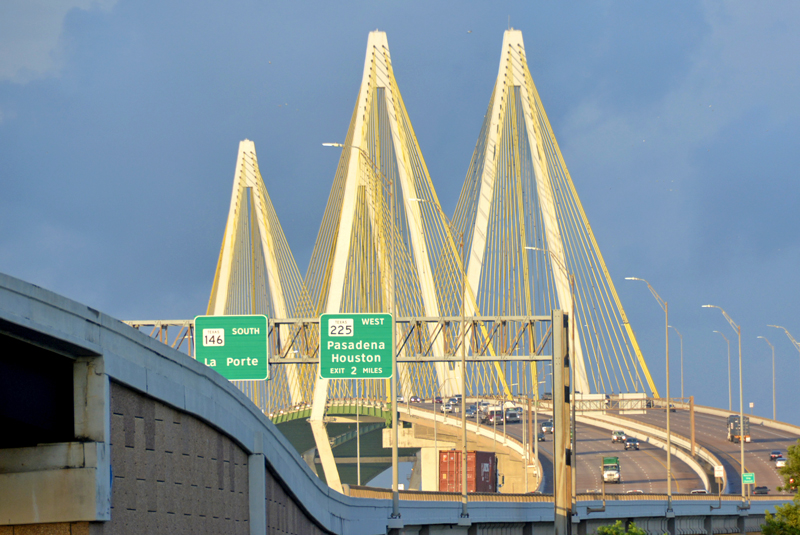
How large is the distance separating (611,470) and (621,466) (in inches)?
352

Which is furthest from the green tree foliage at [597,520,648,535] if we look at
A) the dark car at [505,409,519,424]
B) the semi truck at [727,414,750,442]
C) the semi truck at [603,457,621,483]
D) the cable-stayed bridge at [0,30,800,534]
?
the dark car at [505,409,519,424]

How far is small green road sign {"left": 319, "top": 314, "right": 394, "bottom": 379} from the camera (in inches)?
1307

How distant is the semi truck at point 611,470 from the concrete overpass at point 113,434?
54001 mm

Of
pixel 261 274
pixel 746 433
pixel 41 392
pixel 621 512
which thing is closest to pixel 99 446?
pixel 41 392

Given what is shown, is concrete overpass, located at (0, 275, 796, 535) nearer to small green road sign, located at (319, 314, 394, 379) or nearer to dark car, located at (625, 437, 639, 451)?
small green road sign, located at (319, 314, 394, 379)

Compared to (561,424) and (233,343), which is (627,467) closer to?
(233,343)

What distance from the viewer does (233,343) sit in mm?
35688

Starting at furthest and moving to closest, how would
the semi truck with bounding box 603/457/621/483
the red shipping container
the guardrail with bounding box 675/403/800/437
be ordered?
the guardrail with bounding box 675/403/800/437 → the semi truck with bounding box 603/457/621/483 → the red shipping container

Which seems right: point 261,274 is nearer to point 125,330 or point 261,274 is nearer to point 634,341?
point 634,341

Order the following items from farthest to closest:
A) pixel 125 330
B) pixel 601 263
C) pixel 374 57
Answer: pixel 601 263, pixel 374 57, pixel 125 330

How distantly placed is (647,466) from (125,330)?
70915 millimetres

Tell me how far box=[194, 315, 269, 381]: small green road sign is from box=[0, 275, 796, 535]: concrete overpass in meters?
18.0

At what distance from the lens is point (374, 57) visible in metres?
56.8

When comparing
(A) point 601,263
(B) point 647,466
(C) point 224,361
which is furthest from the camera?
(B) point 647,466
